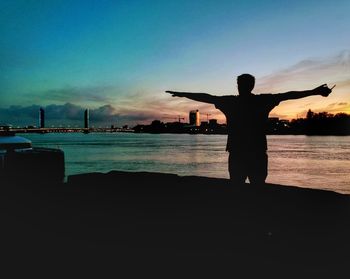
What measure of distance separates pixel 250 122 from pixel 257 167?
0.56 m

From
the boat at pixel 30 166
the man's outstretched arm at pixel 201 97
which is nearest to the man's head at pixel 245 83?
the man's outstretched arm at pixel 201 97

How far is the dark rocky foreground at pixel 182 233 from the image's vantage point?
397cm

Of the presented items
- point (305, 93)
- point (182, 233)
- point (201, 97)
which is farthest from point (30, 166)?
point (305, 93)

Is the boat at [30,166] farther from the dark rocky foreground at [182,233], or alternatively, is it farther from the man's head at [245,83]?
the man's head at [245,83]

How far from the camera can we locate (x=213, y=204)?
5324mm

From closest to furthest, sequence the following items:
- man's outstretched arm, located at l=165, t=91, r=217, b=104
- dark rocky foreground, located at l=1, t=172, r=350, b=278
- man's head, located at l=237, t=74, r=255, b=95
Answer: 1. dark rocky foreground, located at l=1, t=172, r=350, b=278
2. man's head, located at l=237, t=74, r=255, b=95
3. man's outstretched arm, located at l=165, t=91, r=217, b=104

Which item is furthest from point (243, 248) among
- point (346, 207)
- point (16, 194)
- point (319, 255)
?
point (16, 194)

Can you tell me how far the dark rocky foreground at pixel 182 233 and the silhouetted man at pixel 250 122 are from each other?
0.35 m

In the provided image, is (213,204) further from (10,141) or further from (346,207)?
(10,141)

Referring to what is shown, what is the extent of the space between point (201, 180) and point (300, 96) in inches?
119

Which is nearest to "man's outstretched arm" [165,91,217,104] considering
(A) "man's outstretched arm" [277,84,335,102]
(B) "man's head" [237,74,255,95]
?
(B) "man's head" [237,74,255,95]

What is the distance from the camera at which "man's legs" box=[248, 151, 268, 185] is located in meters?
4.50

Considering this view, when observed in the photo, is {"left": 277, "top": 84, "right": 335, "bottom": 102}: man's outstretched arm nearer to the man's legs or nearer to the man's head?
the man's head

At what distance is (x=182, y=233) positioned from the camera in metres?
4.60
